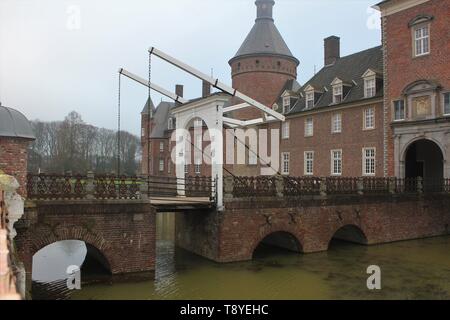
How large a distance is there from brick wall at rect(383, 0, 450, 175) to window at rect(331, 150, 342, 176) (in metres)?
4.23

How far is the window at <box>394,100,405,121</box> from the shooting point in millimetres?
22562

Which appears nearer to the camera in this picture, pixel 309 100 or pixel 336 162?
pixel 336 162

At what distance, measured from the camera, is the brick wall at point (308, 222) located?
1366 cm

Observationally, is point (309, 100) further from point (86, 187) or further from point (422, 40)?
point (86, 187)

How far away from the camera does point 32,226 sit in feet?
33.2

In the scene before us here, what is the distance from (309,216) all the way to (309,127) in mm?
15307

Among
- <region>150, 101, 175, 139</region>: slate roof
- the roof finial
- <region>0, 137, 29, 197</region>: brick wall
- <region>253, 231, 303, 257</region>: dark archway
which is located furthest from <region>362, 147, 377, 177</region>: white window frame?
<region>150, 101, 175, 139</region>: slate roof

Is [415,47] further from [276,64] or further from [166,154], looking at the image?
[166,154]

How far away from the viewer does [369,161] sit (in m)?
25.0

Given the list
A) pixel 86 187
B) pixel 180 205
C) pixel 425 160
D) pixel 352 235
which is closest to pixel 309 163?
pixel 425 160

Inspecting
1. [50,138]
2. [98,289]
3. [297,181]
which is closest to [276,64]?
[297,181]

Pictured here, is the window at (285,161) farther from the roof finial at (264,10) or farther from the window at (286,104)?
the roof finial at (264,10)

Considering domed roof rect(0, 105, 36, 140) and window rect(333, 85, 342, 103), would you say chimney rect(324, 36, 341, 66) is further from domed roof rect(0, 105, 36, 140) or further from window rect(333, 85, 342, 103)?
domed roof rect(0, 105, 36, 140)
